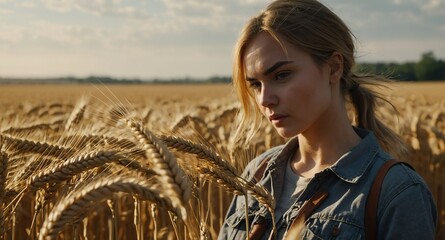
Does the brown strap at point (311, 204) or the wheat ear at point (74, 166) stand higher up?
the wheat ear at point (74, 166)

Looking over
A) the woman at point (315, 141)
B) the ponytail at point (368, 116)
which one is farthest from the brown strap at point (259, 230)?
the ponytail at point (368, 116)

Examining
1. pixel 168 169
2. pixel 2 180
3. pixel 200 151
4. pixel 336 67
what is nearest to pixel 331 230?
pixel 200 151

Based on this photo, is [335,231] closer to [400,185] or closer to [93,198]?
[400,185]

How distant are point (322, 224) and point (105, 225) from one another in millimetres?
2318

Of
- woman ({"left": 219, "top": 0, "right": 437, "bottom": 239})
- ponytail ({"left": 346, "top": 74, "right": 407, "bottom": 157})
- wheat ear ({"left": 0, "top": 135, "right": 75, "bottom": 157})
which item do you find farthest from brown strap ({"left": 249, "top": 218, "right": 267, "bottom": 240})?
wheat ear ({"left": 0, "top": 135, "right": 75, "bottom": 157})

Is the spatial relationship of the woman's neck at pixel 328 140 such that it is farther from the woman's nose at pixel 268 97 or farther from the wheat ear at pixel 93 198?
the wheat ear at pixel 93 198

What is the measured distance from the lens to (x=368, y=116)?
95.3 inches

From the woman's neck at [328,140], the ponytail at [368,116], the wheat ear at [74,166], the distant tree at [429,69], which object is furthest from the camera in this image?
the distant tree at [429,69]

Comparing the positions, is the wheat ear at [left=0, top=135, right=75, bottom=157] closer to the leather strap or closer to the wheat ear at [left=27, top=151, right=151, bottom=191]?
the wheat ear at [left=27, top=151, right=151, bottom=191]

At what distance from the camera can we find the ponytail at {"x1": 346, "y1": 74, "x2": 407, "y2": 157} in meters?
2.41

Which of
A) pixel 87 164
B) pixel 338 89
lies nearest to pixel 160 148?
pixel 87 164

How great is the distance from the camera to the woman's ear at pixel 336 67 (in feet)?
7.09

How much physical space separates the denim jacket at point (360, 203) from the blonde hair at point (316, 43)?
0.25 m

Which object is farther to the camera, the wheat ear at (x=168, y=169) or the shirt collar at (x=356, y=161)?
the shirt collar at (x=356, y=161)
